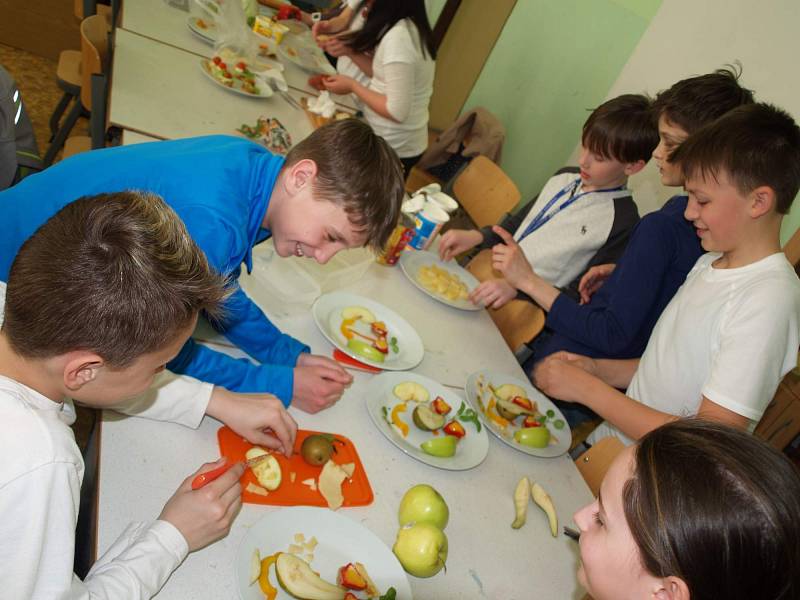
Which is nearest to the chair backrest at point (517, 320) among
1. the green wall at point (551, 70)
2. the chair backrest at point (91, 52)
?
the chair backrest at point (91, 52)

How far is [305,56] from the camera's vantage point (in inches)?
126

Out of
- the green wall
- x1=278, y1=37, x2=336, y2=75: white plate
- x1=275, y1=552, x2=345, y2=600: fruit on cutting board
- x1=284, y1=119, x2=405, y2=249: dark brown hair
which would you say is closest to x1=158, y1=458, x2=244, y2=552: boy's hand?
x1=275, y1=552, x2=345, y2=600: fruit on cutting board

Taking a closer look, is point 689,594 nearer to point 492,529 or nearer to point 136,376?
point 492,529

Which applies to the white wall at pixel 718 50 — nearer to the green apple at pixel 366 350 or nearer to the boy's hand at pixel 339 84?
the boy's hand at pixel 339 84

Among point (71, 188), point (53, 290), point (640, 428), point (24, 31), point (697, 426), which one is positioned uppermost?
point (697, 426)

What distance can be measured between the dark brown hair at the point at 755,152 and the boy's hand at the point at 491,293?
2.31 ft

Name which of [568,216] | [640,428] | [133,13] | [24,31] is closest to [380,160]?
[640,428]

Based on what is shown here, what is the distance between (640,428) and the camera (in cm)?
149

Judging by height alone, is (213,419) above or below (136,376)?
below

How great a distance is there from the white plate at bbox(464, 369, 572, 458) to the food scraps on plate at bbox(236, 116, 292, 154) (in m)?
1.12

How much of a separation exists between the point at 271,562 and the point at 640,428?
1.03m

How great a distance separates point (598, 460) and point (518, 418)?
230mm

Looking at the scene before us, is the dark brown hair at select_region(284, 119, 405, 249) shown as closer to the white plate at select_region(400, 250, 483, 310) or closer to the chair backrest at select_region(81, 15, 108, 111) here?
the white plate at select_region(400, 250, 483, 310)

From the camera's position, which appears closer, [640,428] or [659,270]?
[640,428]
